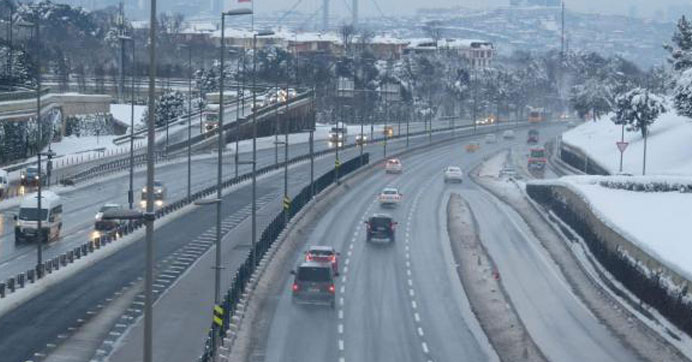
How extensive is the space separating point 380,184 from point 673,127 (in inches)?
1119

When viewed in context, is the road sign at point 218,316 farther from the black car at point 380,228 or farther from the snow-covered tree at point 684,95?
the snow-covered tree at point 684,95

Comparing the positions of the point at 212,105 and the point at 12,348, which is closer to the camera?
the point at 12,348

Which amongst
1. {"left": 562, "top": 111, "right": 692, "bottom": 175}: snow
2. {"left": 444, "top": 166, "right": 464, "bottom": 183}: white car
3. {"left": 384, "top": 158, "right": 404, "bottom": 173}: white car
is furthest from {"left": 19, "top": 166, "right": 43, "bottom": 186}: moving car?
{"left": 562, "top": 111, "right": 692, "bottom": 175}: snow

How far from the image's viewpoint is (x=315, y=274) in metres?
46.4

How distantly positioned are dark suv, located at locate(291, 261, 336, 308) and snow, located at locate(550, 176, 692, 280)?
13063 mm

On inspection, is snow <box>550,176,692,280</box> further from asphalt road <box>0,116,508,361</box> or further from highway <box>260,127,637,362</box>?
asphalt road <box>0,116,508,361</box>

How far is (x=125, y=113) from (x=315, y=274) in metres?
106

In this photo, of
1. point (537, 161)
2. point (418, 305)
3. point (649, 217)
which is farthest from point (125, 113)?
point (418, 305)

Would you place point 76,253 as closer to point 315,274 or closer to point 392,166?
point 315,274

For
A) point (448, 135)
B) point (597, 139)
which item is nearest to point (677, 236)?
point (597, 139)

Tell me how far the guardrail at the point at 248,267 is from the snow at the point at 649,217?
16.3 metres

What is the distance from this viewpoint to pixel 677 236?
56.4m

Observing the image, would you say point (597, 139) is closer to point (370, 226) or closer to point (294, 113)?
point (294, 113)

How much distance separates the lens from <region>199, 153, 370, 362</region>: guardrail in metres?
34.2
